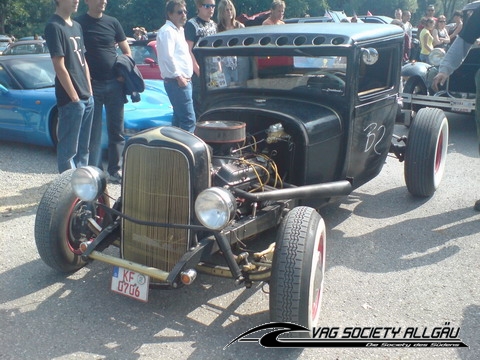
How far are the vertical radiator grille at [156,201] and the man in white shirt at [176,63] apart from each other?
2.55 metres

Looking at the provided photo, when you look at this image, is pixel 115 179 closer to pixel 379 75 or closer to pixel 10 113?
pixel 10 113

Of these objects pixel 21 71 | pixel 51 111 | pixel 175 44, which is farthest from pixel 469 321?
pixel 21 71

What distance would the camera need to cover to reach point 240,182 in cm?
338

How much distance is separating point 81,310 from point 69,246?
484mm

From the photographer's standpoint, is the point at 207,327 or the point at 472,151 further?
the point at 472,151

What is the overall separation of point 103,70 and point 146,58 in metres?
4.05

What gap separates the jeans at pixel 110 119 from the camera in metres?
5.31

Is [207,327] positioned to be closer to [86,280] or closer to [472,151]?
[86,280]

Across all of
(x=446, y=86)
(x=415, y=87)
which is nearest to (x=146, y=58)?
(x=415, y=87)

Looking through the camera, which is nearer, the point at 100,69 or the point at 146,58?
the point at 100,69

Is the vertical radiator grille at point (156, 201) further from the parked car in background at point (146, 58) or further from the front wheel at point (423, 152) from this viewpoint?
the parked car in background at point (146, 58)

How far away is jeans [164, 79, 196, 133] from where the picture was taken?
18.5ft

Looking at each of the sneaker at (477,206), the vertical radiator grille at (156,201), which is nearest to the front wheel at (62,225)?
the vertical radiator grille at (156,201)

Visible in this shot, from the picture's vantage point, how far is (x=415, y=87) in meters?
8.55
